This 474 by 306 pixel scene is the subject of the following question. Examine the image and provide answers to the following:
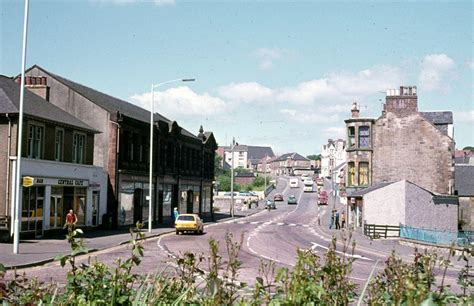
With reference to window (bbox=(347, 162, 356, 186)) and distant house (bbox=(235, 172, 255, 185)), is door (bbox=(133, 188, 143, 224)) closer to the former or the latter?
window (bbox=(347, 162, 356, 186))

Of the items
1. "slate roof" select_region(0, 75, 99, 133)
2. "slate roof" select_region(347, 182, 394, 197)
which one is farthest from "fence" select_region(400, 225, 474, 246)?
"slate roof" select_region(0, 75, 99, 133)

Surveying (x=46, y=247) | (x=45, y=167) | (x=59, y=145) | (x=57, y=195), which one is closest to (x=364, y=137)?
(x=59, y=145)

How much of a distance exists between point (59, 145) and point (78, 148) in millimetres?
2872

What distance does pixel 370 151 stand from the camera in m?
54.8

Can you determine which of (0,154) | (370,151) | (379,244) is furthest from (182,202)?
(0,154)

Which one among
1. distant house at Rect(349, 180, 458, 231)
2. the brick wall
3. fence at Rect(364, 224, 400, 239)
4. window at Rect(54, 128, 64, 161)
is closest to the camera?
window at Rect(54, 128, 64, 161)

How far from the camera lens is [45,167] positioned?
109 feet

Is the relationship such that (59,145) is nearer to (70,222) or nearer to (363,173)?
(363,173)

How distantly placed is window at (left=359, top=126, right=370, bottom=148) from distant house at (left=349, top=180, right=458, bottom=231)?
909cm

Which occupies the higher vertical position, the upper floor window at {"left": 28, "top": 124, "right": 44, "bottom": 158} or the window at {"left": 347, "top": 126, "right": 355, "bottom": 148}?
the window at {"left": 347, "top": 126, "right": 355, "bottom": 148}

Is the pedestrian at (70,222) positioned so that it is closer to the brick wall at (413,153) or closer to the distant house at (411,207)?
the distant house at (411,207)

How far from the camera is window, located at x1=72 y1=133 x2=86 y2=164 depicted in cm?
3772

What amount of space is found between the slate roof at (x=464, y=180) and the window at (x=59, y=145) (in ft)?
107

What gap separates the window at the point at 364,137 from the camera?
55000mm
